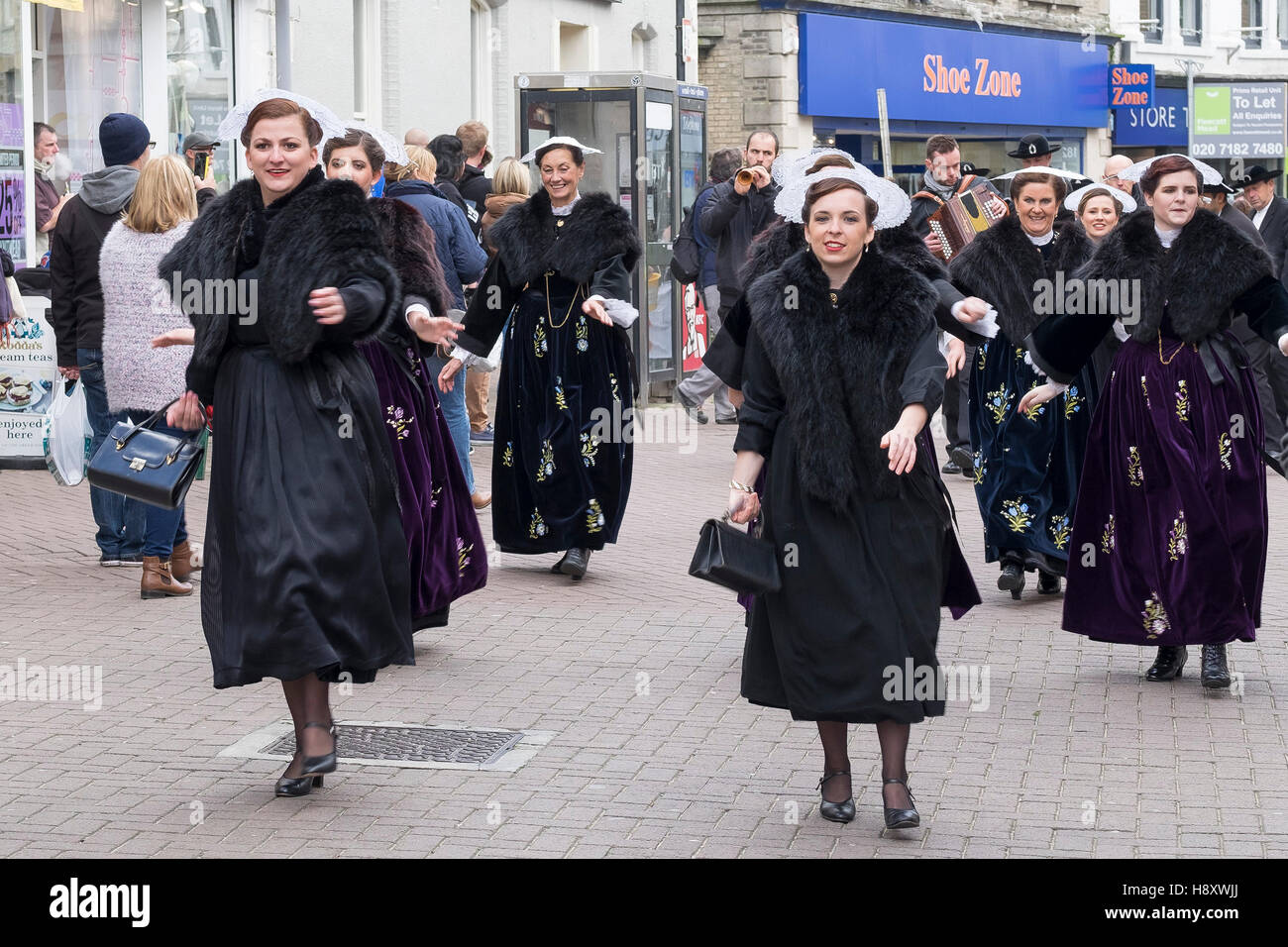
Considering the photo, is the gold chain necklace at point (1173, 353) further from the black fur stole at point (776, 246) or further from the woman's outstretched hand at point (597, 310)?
Answer: the woman's outstretched hand at point (597, 310)

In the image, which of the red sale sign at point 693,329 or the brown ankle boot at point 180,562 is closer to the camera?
the brown ankle boot at point 180,562

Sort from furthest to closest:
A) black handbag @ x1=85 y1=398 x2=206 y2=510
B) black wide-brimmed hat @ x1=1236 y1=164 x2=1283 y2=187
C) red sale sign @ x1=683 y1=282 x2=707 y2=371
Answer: red sale sign @ x1=683 y1=282 x2=707 y2=371 → black wide-brimmed hat @ x1=1236 y1=164 x2=1283 y2=187 → black handbag @ x1=85 y1=398 x2=206 y2=510

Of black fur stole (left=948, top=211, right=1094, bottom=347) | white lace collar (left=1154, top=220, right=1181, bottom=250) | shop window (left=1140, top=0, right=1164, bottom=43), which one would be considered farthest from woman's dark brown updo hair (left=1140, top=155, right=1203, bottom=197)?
shop window (left=1140, top=0, right=1164, bottom=43)

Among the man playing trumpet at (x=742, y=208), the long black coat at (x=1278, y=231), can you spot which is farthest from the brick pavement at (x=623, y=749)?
the long black coat at (x=1278, y=231)

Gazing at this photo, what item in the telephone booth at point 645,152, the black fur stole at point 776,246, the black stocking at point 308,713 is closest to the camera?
the black stocking at point 308,713

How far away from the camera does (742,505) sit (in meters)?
5.64

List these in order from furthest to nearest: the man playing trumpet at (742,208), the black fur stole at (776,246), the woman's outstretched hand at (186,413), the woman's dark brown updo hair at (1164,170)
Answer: the man playing trumpet at (742,208), the woman's dark brown updo hair at (1164,170), the black fur stole at (776,246), the woman's outstretched hand at (186,413)

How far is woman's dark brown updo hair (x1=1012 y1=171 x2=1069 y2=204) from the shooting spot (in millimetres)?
9211

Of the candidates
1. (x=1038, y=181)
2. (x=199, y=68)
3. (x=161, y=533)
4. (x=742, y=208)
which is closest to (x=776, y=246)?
(x=1038, y=181)

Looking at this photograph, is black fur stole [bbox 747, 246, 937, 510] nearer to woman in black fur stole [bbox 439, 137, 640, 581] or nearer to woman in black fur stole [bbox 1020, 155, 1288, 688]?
woman in black fur stole [bbox 1020, 155, 1288, 688]

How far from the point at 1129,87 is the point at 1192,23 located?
4884 millimetres

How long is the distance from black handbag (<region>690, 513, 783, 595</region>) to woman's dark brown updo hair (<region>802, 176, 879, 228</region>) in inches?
37.3

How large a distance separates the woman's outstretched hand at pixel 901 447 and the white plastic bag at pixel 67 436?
5.26m

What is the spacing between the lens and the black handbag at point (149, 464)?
6.27 m
